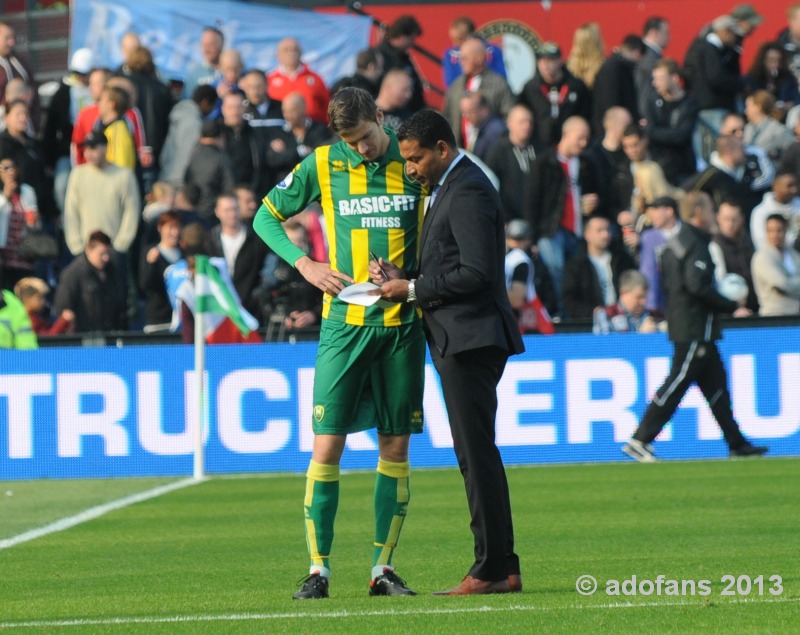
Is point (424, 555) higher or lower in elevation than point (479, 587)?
lower

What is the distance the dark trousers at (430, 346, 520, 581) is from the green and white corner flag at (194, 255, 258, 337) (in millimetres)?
8275

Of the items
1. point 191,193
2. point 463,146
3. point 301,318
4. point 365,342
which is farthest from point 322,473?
point 463,146

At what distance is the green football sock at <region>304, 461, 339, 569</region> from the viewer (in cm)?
816

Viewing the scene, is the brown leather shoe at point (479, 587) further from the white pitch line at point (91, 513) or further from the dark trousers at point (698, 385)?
the dark trousers at point (698, 385)

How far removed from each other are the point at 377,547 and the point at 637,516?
3.66 m

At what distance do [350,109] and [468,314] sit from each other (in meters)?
1.10

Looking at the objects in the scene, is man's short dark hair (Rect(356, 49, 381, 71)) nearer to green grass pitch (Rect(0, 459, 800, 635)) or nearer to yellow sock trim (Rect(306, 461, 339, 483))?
green grass pitch (Rect(0, 459, 800, 635))

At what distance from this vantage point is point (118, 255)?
60.4ft

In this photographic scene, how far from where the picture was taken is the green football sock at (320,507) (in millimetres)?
8164

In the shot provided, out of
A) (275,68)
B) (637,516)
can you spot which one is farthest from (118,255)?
(637,516)

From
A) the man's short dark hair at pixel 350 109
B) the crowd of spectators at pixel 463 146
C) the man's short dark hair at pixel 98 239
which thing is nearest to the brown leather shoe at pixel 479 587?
the man's short dark hair at pixel 350 109

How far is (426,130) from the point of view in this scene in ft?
25.6

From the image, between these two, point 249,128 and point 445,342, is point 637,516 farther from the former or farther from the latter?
point 249,128

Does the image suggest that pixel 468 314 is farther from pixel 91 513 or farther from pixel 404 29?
pixel 404 29
